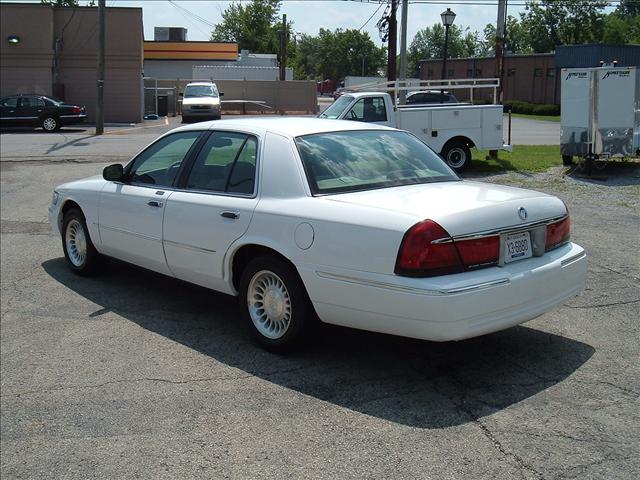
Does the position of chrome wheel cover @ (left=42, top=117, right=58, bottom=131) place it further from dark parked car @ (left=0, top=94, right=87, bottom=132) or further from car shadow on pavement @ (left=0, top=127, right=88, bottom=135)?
car shadow on pavement @ (left=0, top=127, right=88, bottom=135)

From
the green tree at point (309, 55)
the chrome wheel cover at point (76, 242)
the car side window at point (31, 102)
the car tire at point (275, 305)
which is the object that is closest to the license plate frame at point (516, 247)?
the car tire at point (275, 305)

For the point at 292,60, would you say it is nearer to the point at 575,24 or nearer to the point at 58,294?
the point at 575,24

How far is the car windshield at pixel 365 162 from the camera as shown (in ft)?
17.2

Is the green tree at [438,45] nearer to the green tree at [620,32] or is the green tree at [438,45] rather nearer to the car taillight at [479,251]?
the green tree at [620,32]

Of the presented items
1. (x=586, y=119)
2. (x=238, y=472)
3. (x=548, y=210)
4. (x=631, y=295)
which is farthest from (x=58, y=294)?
(x=586, y=119)

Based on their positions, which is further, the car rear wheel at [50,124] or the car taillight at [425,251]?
the car rear wheel at [50,124]

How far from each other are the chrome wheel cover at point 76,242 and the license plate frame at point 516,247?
4.38m

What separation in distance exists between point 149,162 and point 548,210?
3.49 m

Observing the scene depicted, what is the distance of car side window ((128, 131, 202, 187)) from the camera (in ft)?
20.8

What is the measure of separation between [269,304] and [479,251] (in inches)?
60.5

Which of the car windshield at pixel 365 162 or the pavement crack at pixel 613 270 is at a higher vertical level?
the car windshield at pixel 365 162

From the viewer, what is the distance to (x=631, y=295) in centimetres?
670

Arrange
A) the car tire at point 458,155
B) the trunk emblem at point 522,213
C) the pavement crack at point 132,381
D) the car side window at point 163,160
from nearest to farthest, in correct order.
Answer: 1. the trunk emblem at point 522,213
2. the pavement crack at point 132,381
3. the car side window at point 163,160
4. the car tire at point 458,155

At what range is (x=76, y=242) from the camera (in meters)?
7.66
